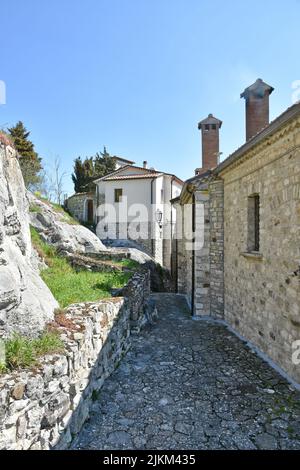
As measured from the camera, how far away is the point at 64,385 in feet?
10.8

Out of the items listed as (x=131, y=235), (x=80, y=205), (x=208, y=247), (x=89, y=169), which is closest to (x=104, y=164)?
(x=89, y=169)

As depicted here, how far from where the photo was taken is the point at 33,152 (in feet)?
82.2

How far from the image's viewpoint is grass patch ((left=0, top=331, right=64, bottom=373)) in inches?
115

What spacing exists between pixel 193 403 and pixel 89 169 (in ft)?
101

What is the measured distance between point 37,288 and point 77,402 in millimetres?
1709

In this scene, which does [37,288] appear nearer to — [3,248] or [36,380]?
[3,248]

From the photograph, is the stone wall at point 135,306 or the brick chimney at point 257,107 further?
the brick chimney at point 257,107

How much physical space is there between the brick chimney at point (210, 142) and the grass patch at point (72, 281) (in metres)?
6.82

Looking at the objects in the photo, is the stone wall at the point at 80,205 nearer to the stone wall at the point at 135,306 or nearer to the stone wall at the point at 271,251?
the stone wall at the point at 135,306

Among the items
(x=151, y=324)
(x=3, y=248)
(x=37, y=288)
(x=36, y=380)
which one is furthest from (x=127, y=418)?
(x=151, y=324)

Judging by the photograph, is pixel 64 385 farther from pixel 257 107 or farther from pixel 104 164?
pixel 104 164

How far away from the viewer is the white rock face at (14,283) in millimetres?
3177

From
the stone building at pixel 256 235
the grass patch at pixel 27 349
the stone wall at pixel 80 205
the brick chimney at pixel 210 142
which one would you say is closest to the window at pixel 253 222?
the stone building at pixel 256 235

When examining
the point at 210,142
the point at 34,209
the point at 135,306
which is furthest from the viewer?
the point at 210,142
